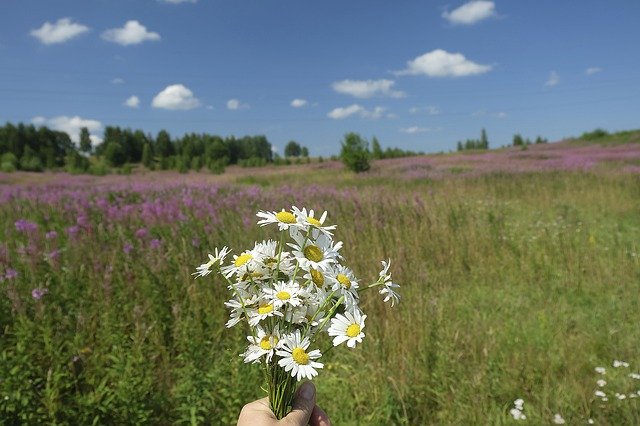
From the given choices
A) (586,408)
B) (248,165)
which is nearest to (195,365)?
(586,408)

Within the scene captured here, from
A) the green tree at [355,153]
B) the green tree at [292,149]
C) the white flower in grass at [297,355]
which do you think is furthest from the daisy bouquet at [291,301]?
the green tree at [292,149]

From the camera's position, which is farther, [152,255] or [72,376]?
[152,255]

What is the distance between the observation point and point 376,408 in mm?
2688

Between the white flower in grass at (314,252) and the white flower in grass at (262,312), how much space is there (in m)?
0.12

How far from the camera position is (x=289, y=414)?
3.46 feet

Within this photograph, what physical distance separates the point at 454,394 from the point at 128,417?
2046 millimetres

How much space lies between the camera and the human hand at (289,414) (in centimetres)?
103

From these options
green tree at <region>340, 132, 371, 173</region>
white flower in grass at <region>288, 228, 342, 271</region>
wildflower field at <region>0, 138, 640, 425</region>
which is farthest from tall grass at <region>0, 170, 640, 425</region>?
green tree at <region>340, 132, 371, 173</region>

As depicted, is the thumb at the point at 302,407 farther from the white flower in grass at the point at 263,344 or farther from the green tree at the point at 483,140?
the green tree at the point at 483,140

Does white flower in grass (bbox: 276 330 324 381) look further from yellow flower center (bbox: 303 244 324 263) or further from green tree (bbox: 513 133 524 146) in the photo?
green tree (bbox: 513 133 524 146)

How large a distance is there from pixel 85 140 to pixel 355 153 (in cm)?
7943

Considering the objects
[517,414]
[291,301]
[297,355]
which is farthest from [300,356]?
[517,414]

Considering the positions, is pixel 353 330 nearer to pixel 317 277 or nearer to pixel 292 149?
pixel 317 277

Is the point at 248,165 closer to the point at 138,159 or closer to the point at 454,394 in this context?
the point at 138,159
